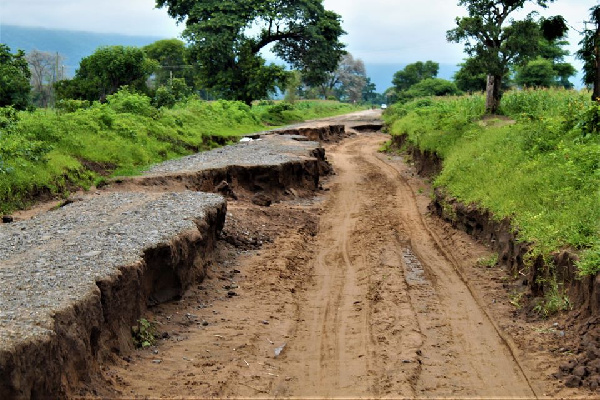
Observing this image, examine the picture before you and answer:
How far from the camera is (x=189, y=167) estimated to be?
49.0 feet

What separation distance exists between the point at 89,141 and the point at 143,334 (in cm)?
1095

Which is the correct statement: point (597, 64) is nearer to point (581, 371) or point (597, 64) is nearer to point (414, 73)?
point (581, 371)

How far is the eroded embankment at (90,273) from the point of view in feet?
16.7

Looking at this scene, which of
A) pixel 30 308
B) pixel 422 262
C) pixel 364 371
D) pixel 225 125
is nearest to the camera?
pixel 30 308

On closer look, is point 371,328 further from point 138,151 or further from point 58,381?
point 138,151

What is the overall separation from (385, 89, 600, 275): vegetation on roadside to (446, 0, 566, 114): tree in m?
1.40

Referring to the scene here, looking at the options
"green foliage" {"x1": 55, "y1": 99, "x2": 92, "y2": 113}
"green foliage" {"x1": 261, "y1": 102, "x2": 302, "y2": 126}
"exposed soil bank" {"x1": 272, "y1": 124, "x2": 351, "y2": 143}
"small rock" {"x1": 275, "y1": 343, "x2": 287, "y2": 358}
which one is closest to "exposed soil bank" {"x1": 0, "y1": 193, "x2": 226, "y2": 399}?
"small rock" {"x1": 275, "y1": 343, "x2": 287, "y2": 358}

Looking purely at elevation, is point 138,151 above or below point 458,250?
above

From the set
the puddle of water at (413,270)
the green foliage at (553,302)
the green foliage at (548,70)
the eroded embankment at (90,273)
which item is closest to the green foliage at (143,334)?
the eroded embankment at (90,273)

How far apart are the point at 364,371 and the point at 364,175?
14.2 meters

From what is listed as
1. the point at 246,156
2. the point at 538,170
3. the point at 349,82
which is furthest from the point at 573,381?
the point at 349,82

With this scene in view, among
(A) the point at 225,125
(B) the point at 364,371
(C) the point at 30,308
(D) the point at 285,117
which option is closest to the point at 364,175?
(A) the point at 225,125

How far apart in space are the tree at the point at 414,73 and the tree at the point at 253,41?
4614cm

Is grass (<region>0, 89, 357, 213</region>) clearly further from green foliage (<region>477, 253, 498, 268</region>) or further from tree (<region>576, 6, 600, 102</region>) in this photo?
tree (<region>576, 6, 600, 102</region>)
